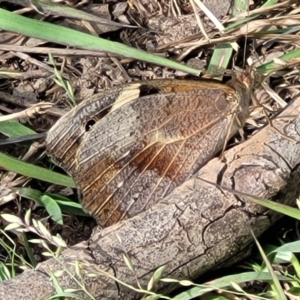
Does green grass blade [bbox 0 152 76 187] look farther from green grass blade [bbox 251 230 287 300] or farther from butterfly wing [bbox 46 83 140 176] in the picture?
green grass blade [bbox 251 230 287 300]

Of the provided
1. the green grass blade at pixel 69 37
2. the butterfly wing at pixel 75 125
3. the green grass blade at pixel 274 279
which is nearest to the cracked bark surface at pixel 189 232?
the green grass blade at pixel 274 279

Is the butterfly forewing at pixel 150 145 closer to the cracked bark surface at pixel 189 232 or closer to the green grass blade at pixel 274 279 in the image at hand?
the cracked bark surface at pixel 189 232

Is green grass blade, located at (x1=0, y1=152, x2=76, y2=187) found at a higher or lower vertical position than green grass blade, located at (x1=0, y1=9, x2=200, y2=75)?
lower

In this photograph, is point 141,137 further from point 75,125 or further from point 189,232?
point 189,232

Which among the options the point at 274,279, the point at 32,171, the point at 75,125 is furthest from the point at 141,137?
the point at 274,279

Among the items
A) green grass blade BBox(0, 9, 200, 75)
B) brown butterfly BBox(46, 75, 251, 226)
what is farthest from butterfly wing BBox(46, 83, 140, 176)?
green grass blade BBox(0, 9, 200, 75)

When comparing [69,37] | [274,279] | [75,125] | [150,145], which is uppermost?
[69,37]
